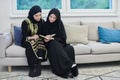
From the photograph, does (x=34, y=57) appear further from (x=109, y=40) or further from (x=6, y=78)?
(x=109, y=40)

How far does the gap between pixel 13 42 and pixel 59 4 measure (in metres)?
1.29

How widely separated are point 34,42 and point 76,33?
0.87 meters

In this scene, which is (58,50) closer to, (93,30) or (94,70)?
(94,70)

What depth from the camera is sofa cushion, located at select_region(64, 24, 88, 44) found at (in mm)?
3960

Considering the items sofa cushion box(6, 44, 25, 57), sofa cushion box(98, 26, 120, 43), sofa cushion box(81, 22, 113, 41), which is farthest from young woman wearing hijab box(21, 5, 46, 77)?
sofa cushion box(98, 26, 120, 43)

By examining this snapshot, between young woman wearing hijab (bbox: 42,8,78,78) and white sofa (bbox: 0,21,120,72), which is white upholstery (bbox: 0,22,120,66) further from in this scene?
young woman wearing hijab (bbox: 42,8,78,78)

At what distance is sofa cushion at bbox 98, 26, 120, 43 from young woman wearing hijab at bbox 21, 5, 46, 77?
1198 mm

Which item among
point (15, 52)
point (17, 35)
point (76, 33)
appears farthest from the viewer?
point (76, 33)

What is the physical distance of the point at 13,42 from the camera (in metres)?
4.11

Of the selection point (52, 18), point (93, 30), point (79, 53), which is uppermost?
point (52, 18)

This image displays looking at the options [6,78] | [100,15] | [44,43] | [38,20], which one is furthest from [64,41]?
[100,15]

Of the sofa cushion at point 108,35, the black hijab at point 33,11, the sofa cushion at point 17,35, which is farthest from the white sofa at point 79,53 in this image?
the black hijab at point 33,11

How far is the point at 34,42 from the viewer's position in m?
3.56

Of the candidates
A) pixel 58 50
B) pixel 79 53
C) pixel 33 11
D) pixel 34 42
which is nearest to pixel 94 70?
pixel 79 53
